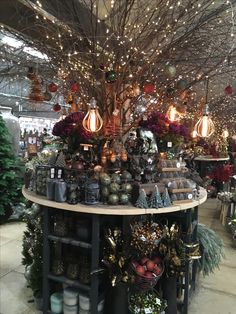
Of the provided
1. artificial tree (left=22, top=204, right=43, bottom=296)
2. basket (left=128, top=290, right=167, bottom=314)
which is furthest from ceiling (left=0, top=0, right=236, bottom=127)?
basket (left=128, top=290, right=167, bottom=314)

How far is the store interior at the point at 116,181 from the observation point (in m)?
2.18

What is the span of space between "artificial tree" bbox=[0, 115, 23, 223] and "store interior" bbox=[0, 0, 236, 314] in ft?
4.82

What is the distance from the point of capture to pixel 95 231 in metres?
2.16

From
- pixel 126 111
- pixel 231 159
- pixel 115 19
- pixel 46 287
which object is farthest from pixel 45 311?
pixel 231 159

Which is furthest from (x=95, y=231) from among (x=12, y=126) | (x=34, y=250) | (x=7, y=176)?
(x=12, y=126)

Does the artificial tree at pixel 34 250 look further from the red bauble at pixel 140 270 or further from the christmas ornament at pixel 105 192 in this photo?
the red bauble at pixel 140 270

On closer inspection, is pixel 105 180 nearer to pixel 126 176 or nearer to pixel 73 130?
pixel 126 176

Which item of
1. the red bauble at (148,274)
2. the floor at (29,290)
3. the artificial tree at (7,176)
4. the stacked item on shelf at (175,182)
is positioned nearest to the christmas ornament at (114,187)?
the stacked item on shelf at (175,182)

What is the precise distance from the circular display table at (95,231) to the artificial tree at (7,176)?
2.26 metres

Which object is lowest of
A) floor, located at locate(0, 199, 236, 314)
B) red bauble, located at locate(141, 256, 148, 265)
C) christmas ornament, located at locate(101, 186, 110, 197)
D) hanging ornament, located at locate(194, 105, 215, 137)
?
floor, located at locate(0, 199, 236, 314)

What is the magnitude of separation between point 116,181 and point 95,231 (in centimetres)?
40

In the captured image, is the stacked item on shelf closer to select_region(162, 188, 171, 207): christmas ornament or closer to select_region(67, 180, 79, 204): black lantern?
select_region(162, 188, 171, 207): christmas ornament

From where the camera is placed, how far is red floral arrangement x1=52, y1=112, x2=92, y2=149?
2.53 meters

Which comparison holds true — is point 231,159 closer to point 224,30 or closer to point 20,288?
point 224,30
